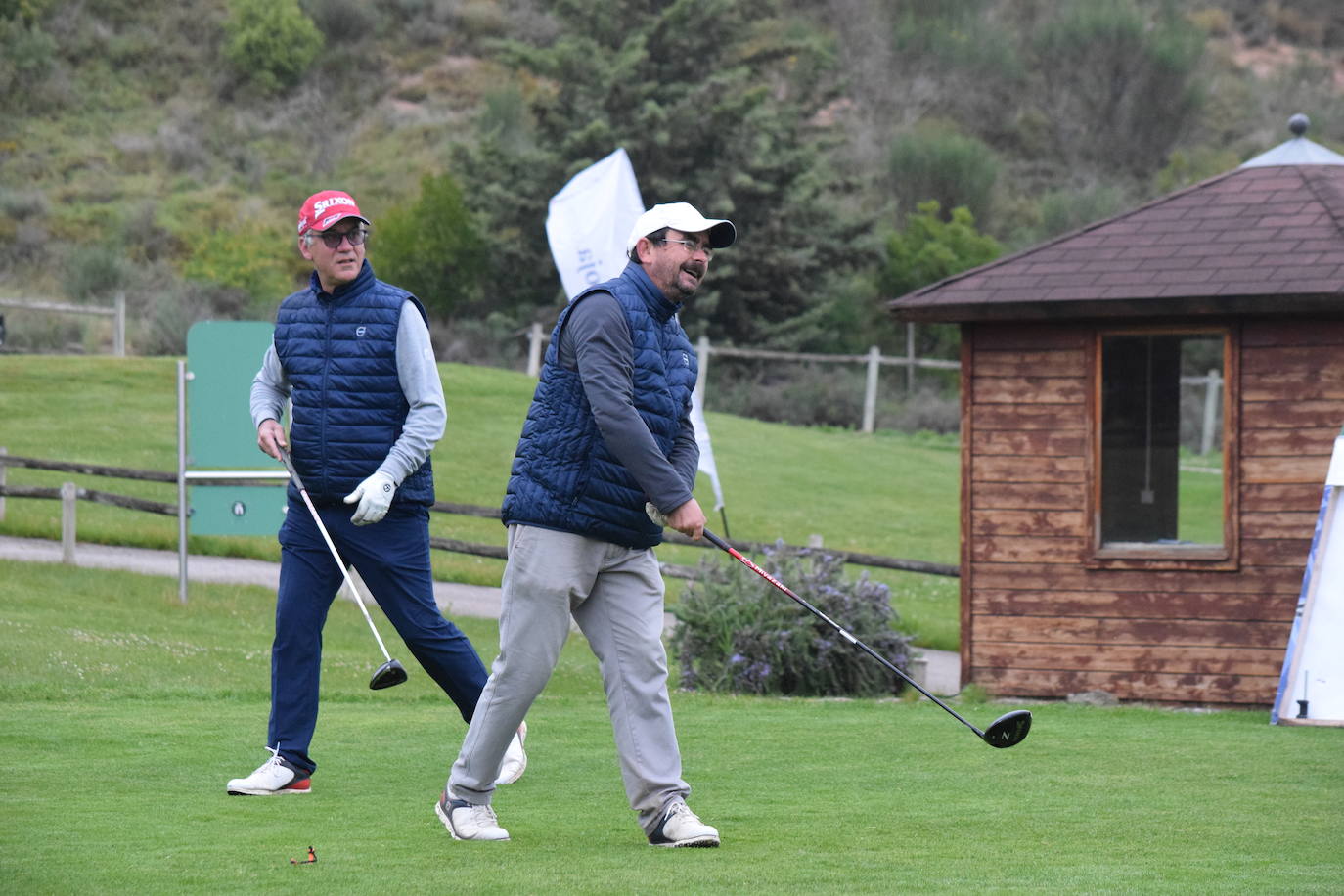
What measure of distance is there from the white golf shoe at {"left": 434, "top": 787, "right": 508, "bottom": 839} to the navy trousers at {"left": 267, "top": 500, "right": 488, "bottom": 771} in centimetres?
90

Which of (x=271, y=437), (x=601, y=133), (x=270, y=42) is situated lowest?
(x=271, y=437)

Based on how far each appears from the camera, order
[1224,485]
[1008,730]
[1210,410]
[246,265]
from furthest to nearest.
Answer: [246,265], [1210,410], [1224,485], [1008,730]

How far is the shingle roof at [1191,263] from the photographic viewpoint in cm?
1084

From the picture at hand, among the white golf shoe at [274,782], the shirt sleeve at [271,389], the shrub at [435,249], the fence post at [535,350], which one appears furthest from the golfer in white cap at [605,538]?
the shrub at [435,249]

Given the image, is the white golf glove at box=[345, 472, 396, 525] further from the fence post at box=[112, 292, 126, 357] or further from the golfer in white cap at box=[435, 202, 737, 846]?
the fence post at box=[112, 292, 126, 357]

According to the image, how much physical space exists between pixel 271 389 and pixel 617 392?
195cm

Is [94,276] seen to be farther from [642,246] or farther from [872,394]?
[642,246]

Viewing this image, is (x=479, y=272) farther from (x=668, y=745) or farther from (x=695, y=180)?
(x=668, y=745)

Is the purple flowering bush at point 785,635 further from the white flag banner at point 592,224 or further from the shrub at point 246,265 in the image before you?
the shrub at point 246,265

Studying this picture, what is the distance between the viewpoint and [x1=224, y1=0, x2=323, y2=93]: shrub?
53.7 m

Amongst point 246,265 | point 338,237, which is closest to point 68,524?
point 338,237

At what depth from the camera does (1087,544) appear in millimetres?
11508

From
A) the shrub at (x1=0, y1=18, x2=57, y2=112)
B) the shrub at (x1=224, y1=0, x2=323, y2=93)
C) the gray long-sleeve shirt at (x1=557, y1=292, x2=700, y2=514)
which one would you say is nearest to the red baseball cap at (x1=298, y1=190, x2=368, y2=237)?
the gray long-sleeve shirt at (x1=557, y1=292, x2=700, y2=514)

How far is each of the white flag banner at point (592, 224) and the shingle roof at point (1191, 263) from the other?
3.49 metres
